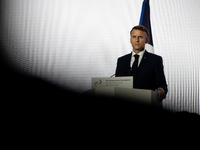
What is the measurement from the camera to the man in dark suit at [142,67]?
190 cm

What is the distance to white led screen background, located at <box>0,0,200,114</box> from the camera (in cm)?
317

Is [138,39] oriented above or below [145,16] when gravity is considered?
below

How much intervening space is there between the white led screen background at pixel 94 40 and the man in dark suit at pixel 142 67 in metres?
1.24

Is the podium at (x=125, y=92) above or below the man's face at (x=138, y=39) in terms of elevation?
below

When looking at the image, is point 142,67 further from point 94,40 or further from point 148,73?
point 94,40

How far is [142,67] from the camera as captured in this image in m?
1.93

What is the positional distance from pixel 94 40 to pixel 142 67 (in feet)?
5.05

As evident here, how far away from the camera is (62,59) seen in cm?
337

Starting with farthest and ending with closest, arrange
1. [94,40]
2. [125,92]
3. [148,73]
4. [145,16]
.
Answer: [94,40]
[145,16]
[148,73]
[125,92]

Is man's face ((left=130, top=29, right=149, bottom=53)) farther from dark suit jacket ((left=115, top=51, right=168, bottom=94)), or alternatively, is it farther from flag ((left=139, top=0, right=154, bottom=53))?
flag ((left=139, top=0, right=154, bottom=53))

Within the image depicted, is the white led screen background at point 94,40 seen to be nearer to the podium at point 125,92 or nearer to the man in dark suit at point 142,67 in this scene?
the man in dark suit at point 142,67

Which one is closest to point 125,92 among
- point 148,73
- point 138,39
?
point 148,73

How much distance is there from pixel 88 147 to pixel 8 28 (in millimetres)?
3305

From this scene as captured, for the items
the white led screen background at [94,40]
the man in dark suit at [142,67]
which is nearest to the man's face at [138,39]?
the man in dark suit at [142,67]
